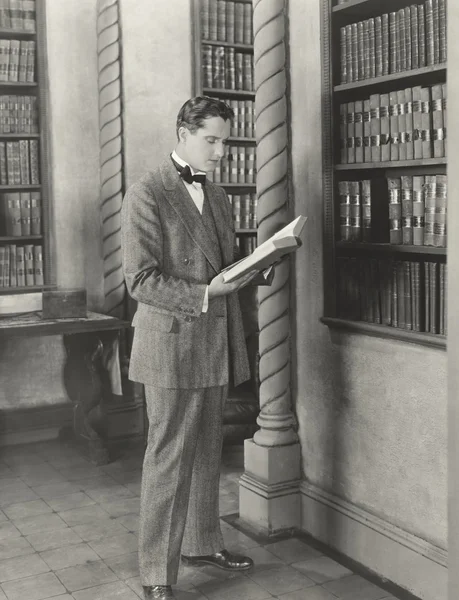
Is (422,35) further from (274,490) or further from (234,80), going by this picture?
(234,80)

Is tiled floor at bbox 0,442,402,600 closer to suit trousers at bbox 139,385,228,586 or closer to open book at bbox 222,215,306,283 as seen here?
suit trousers at bbox 139,385,228,586

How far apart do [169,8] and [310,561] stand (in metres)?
3.50

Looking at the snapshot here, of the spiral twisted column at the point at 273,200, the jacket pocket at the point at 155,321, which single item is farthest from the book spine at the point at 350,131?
the jacket pocket at the point at 155,321

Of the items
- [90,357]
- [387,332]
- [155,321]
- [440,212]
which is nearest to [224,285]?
[155,321]

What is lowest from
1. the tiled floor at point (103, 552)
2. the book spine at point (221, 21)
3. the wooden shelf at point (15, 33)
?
the tiled floor at point (103, 552)

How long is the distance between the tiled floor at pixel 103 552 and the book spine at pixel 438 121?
1530mm

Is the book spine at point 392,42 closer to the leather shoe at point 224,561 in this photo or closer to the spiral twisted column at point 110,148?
the leather shoe at point 224,561

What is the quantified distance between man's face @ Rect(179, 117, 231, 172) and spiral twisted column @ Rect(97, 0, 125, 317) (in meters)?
2.25

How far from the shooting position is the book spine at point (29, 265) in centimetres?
489

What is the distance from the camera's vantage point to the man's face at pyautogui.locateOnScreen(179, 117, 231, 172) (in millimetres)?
2637

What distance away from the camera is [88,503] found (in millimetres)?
3801

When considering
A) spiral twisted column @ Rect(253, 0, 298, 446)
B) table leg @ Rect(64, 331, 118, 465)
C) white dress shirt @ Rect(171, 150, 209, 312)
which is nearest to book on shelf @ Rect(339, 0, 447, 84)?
spiral twisted column @ Rect(253, 0, 298, 446)

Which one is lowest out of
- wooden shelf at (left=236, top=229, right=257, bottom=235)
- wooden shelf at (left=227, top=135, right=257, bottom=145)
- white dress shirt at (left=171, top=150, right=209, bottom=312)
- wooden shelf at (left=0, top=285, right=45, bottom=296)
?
wooden shelf at (left=0, top=285, right=45, bottom=296)

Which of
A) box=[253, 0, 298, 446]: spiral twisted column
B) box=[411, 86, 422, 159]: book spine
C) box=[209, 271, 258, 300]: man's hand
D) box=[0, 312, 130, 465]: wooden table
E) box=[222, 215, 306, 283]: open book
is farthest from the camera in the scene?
box=[0, 312, 130, 465]: wooden table
